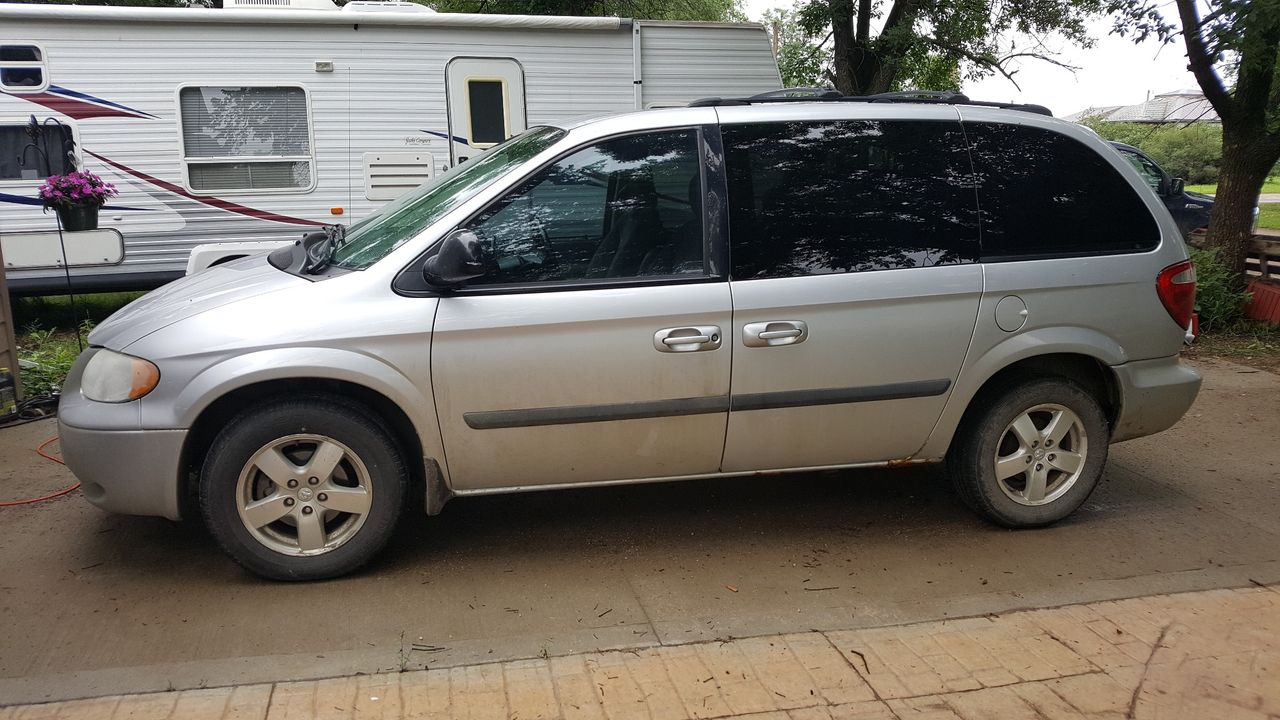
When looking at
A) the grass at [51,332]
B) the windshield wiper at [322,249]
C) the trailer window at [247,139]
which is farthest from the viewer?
the trailer window at [247,139]

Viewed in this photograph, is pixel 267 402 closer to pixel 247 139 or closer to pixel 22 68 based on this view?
pixel 247 139

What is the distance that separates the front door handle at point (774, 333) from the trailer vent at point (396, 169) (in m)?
5.66

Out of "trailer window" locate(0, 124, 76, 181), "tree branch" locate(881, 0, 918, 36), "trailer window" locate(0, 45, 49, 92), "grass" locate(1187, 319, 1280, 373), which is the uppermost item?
"tree branch" locate(881, 0, 918, 36)

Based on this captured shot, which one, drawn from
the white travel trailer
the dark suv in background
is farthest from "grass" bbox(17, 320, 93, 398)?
the dark suv in background

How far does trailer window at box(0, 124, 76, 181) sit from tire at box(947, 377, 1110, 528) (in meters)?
7.94

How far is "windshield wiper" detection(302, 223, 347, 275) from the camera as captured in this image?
403 cm

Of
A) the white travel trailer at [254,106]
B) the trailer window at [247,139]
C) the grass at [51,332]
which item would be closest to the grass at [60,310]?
the grass at [51,332]

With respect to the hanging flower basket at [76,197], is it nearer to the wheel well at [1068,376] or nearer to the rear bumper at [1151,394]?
the wheel well at [1068,376]

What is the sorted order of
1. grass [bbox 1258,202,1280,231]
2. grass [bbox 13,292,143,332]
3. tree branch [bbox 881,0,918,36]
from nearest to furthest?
grass [bbox 13,292,143,332] < tree branch [bbox 881,0,918,36] < grass [bbox 1258,202,1280,231]

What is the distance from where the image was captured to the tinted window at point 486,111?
356 inches

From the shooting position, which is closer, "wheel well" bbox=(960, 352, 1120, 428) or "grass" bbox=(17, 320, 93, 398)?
"wheel well" bbox=(960, 352, 1120, 428)

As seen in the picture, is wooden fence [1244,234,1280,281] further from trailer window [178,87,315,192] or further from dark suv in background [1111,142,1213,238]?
trailer window [178,87,315,192]

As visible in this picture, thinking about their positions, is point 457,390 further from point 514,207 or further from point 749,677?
point 749,677

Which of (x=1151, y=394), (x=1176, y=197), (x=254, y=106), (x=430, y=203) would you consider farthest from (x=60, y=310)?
(x=1176, y=197)
